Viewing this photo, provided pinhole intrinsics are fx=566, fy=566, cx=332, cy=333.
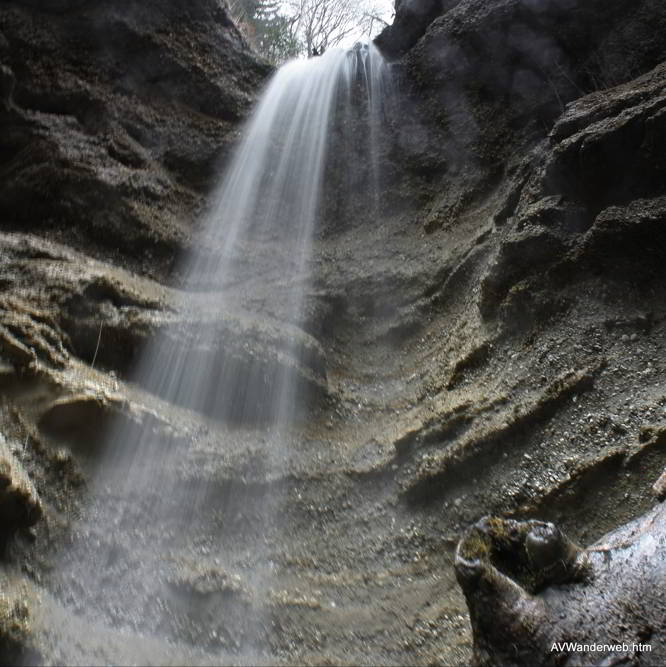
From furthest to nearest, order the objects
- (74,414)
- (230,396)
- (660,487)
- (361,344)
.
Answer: (361,344), (230,396), (74,414), (660,487)

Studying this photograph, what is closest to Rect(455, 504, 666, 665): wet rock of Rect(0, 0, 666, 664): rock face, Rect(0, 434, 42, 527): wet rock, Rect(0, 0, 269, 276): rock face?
Rect(0, 0, 666, 664): rock face

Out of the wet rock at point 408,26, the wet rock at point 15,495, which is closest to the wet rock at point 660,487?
the wet rock at point 15,495

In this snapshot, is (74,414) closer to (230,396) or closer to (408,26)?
(230,396)

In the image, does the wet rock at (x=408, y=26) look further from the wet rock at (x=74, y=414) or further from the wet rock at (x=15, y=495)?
the wet rock at (x=15, y=495)

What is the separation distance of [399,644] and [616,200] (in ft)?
11.1

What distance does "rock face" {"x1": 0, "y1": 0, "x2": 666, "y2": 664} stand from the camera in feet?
10.1

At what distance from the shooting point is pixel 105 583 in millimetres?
3250

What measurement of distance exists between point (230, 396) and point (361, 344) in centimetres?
149

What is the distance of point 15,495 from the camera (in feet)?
9.89

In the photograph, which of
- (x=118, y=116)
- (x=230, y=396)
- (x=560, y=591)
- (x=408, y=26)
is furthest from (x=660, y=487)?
(x=408, y=26)

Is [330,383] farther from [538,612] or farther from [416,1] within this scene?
[416,1]

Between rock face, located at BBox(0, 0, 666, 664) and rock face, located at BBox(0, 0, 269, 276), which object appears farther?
rock face, located at BBox(0, 0, 269, 276)

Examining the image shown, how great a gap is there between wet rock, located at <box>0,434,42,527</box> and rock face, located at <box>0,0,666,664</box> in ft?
0.08

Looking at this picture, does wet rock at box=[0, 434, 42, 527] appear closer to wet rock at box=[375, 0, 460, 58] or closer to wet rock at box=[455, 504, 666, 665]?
wet rock at box=[455, 504, 666, 665]
